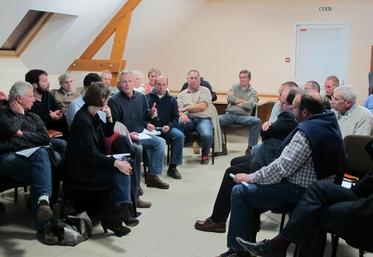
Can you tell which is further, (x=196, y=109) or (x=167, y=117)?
(x=196, y=109)

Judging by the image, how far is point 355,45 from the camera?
7.32 m

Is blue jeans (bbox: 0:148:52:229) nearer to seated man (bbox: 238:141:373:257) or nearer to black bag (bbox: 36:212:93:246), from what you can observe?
→ black bag (bbox: 36:212:93:246)

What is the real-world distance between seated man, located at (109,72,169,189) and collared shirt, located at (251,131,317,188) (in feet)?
6.28

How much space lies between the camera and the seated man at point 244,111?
610 cm

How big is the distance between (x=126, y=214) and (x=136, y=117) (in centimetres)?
136

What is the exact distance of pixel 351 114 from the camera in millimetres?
3754

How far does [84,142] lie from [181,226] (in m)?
0.99

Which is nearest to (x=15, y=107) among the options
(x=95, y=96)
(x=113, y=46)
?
(x=95, y=96)

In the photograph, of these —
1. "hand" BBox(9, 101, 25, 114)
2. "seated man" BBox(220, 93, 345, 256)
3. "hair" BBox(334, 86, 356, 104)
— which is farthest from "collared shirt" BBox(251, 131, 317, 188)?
"hand" BBox(9, 101, 25, 114)

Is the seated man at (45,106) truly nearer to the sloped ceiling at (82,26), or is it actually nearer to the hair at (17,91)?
the hair at (17,91)

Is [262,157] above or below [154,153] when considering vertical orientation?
above

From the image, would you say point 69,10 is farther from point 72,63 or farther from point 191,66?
point 191,66

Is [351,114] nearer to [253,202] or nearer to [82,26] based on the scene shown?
[253,202]

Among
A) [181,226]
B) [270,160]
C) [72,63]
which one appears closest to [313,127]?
[270,160]
